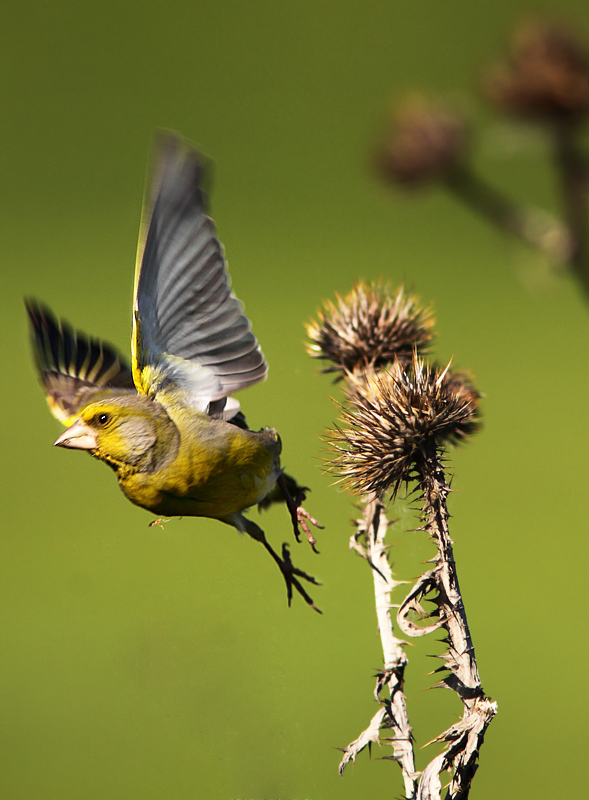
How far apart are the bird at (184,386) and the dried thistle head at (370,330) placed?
10.3 inches

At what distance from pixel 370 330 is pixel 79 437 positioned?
2.50ft

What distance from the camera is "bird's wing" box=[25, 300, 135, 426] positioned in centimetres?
227

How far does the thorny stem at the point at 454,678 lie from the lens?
1171mm

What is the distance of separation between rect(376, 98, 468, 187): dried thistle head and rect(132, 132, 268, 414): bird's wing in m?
1.32

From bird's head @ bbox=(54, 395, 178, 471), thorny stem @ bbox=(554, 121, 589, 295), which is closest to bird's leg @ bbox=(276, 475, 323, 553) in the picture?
bird's head @ bbox=(54, 395, 178, 471)

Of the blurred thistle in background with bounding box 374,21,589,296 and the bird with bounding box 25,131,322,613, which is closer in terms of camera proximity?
the bird with bounding box 25,131,322,613

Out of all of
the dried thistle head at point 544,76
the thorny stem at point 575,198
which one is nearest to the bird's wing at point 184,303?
the thorny stem at point 575,198

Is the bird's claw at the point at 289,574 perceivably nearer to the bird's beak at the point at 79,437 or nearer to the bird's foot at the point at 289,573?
the bird's foot at the point at 289,573

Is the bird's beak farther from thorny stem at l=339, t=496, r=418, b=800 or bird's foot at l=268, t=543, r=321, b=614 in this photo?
thorny stem at l=339, t=496, r=418, b=800

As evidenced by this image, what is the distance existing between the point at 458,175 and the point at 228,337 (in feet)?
4.33

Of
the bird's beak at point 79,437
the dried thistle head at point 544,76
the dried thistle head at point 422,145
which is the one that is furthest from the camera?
the dried thistle head at point 422,145

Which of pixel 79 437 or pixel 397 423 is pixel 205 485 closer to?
pixel 79 437

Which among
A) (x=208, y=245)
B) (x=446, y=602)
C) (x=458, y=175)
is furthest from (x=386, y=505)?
(x=458, y=175)

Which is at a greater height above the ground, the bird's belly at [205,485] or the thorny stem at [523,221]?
the thorny stem at [523,221]
